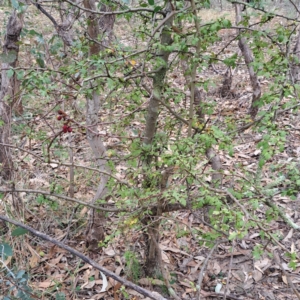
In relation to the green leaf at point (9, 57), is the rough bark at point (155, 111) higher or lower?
lower

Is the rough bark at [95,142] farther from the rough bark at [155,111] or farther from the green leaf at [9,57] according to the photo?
the green leaf at [9,57]

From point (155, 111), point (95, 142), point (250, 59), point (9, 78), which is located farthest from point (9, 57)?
point (250, 59)

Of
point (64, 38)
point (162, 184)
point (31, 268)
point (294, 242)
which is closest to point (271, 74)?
point (162, 184)

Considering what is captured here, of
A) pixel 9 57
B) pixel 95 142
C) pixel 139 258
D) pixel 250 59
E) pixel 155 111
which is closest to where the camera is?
pixel 155 111

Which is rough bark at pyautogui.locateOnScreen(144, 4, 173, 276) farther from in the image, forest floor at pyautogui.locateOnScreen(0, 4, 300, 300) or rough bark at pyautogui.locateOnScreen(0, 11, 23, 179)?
rough bark at pyautogui.locateOnScreen(0, 11, 23, 179)

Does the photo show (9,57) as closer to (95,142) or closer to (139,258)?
(95,142)

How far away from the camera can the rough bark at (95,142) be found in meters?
2.28

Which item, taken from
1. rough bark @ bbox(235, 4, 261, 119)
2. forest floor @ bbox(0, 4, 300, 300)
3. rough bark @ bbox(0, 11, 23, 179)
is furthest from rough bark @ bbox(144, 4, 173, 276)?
rough bark @ bbox(235, 4, 261, 119)

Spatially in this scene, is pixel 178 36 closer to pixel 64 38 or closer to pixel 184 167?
pixel 184 167

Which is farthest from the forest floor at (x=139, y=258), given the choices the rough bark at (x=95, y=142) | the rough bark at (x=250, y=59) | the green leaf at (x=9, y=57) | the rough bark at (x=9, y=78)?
the rough bark at (x=250, y=59)

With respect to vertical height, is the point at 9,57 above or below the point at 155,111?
above

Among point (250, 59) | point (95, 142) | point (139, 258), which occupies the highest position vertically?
point (250, 59)

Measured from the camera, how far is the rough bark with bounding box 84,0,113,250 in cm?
228

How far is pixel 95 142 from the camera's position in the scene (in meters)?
2.55
